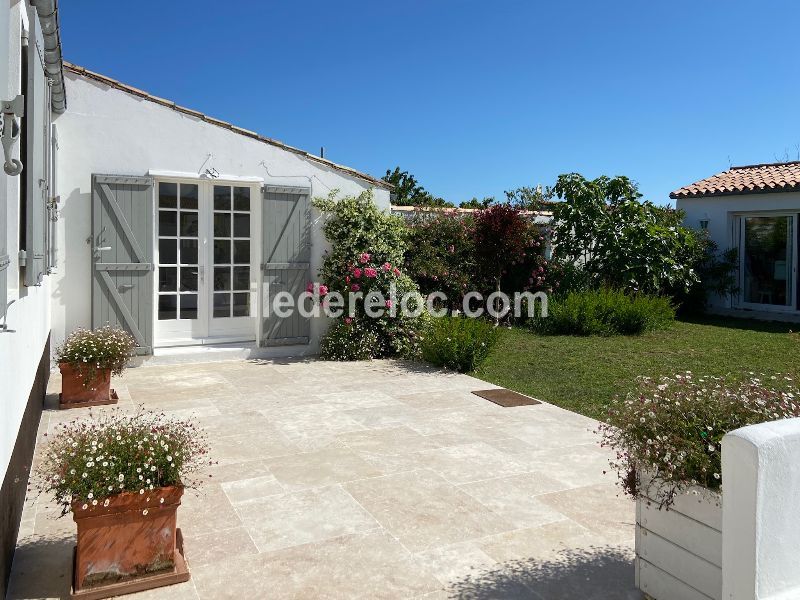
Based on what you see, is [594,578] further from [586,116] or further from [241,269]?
Result: [586,116]

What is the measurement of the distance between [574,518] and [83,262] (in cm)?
669

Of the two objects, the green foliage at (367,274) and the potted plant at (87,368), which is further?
the green foliage at (367,274)

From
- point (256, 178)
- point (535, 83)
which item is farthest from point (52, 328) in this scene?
point (535, 83)

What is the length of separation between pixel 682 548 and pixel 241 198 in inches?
305

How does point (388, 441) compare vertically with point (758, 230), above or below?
below

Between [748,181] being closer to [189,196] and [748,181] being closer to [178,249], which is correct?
[189,196]

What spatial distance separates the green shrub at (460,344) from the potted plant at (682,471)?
543 cm

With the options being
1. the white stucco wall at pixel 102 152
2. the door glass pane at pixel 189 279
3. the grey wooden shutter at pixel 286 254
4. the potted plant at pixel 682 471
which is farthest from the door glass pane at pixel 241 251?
the potted plant at pixel 682 471

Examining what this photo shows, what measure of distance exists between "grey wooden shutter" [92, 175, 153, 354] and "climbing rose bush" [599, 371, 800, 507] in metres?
6.81

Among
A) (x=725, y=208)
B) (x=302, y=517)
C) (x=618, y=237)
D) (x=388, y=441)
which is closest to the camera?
(x=302, y=517)

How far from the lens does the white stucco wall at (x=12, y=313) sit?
256cm

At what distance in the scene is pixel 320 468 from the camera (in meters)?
4.59

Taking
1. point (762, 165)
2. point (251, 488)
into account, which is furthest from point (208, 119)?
point (762, 165)

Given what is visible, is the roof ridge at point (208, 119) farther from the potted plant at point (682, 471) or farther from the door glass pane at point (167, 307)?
the potted plant at point (682, 471)
